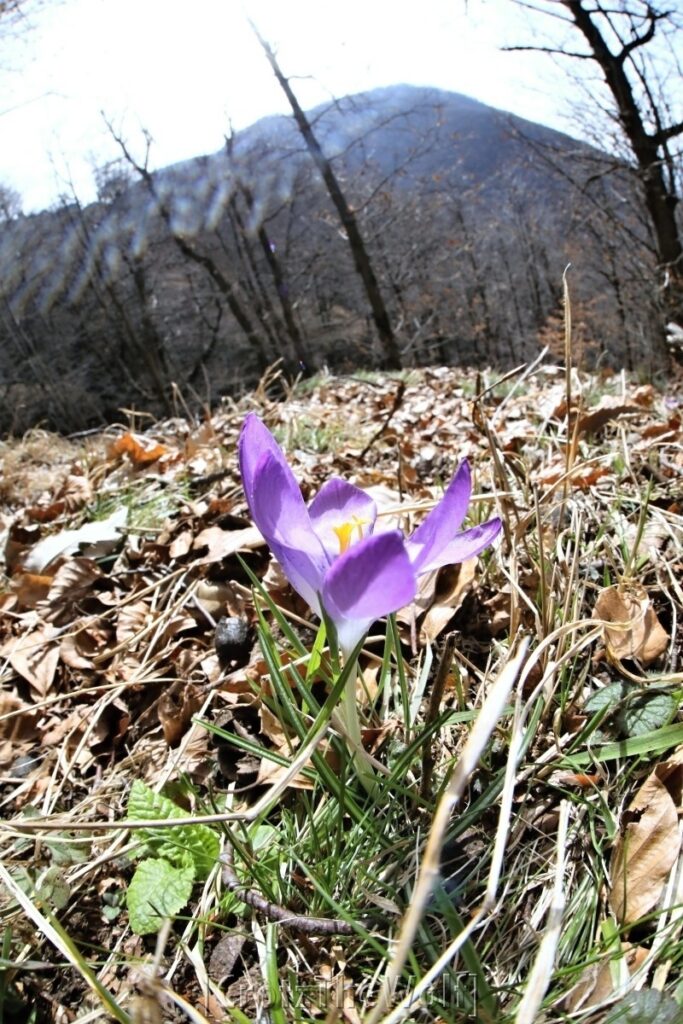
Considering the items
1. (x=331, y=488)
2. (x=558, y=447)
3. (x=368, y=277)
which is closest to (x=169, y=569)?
(x=331, y=488)

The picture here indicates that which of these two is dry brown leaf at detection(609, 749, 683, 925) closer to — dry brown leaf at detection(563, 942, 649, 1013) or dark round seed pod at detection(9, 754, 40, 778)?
dry brown leaf at detection(563, 942, 649, 1013)

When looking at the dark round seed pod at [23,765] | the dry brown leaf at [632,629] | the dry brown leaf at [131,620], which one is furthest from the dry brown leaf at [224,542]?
Result: the dry brown leaf at [632,629]

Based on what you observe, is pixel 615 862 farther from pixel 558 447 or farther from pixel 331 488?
pixel 558 447

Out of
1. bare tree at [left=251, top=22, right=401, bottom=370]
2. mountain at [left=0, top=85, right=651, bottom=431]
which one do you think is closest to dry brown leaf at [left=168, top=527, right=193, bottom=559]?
bare tree at [left=251, top=22, right=401, bottom=370]

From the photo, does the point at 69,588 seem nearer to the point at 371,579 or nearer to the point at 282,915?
the point at 282,915

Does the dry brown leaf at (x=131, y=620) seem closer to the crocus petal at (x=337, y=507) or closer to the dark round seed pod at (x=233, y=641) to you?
the dark round seed pod at (x=233, y=641)
